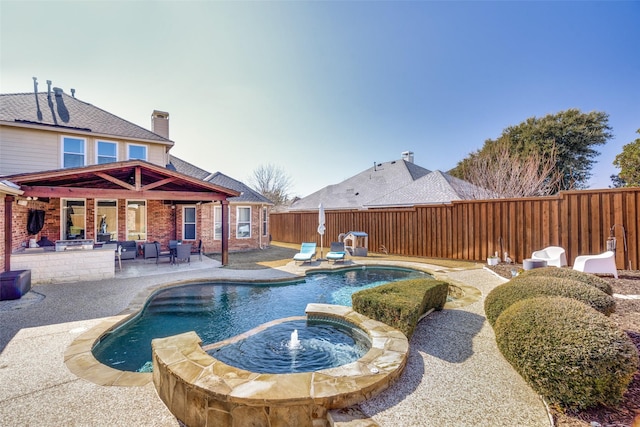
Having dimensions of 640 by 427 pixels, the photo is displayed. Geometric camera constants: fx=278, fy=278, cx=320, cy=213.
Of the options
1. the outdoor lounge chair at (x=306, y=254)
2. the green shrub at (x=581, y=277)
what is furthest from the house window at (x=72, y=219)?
the green shrub at (x=581, y=277)

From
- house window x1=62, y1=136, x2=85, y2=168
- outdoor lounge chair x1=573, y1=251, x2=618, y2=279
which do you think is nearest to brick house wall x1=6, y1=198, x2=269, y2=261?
house window x1=62, y1=136, x2=85, y2=168

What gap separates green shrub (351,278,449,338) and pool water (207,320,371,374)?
0.49 meters

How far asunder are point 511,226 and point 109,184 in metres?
16.3

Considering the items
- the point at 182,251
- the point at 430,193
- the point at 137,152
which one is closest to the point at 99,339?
the point at 182,251

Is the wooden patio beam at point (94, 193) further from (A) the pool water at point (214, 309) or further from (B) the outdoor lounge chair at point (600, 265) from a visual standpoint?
(B) the outdoor lounge chair at point (600, 265)

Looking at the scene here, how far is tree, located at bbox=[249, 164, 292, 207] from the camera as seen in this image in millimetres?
39594

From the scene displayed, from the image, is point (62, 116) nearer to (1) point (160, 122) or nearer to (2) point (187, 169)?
(1) point (160, 122)

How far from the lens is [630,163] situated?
18.3 m

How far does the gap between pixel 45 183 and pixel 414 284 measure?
38.5 ft

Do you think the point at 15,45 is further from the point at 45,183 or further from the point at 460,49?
the point at 460,49

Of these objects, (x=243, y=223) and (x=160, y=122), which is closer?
(x=160, y=122)

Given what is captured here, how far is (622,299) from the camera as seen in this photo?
582 centimetres

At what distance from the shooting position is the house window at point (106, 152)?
12325mm

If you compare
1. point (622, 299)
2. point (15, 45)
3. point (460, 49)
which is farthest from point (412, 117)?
point (15, 45)
